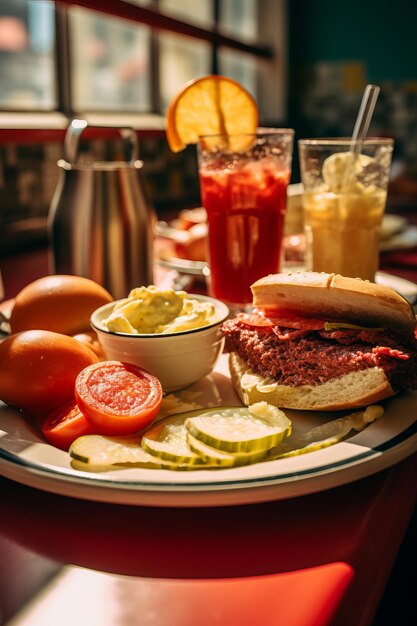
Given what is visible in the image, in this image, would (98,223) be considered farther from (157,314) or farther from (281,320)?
(281,320)

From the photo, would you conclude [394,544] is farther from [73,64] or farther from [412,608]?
[73,64]

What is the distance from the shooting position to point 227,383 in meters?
1.12

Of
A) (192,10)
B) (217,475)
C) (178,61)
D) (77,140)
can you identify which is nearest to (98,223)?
(77,140)

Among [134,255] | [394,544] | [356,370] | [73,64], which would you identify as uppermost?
[73,64]

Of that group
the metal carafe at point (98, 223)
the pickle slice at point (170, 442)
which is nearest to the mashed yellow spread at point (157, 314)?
the pickle slice at point (170, 442)

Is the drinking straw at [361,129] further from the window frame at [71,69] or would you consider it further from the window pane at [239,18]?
the window pane at [239,18]

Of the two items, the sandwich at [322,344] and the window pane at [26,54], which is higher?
the window pane at [26,54]

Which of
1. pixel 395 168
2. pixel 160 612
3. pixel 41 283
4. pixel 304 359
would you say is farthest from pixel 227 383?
pixel 395 168

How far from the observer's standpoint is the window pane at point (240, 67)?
530 cm

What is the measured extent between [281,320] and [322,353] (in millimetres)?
110

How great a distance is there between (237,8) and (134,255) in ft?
15.0

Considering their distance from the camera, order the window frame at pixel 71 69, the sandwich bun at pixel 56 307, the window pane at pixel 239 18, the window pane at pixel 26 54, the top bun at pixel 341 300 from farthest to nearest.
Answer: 1. the window pane at pixel 239 18
2. the window pane at pixel 26 54
3. the window frame at pixel 71 69
4. the sandwich bun at pixel 56 307
5. the top bun at pixel 341 300

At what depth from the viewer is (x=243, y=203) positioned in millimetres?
1534

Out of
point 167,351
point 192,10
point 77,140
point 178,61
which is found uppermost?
point 192,10
